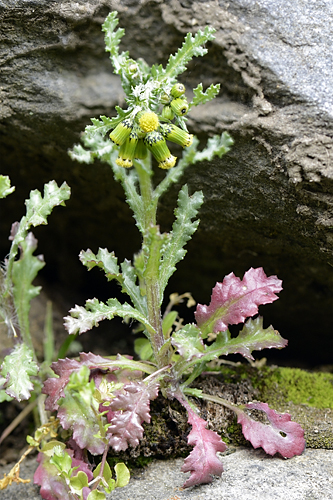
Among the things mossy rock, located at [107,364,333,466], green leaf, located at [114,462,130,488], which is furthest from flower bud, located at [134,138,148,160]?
green leaf, located at [114,462,130,488]

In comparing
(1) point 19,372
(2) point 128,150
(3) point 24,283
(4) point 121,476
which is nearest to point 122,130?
(2) point 128,150

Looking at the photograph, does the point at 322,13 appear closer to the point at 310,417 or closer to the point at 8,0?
the point at 8,0

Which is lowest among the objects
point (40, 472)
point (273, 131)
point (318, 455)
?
point (40, 472)

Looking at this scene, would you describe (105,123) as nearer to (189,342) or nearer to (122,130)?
(122,130)

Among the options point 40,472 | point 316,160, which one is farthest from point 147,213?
point 40,472

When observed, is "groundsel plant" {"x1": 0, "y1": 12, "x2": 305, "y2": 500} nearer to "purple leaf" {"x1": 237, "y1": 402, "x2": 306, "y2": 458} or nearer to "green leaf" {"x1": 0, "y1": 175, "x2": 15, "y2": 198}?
"purple leaf" {"x1": 237, "y1": 402, "x2": 306, "y2": 458}

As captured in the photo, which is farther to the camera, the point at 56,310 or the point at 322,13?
the point at 56,310
